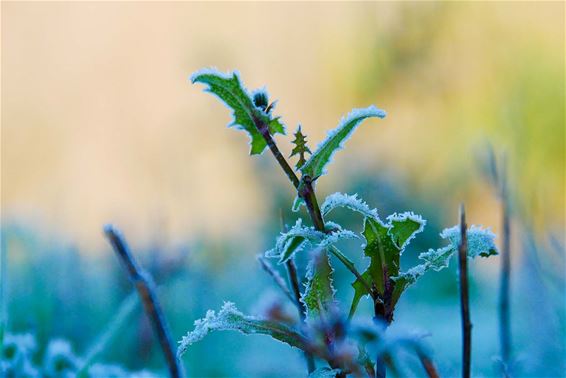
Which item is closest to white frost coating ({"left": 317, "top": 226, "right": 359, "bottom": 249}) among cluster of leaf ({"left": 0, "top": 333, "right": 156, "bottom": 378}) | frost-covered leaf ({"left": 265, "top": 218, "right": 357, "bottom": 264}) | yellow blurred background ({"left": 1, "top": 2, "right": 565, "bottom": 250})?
frost-covered leaf ({"left": 265, "top": 218, "right": 357, "bottom": 264})

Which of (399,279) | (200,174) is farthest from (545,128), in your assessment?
(399,279)

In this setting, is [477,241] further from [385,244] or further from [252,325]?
[252,325]

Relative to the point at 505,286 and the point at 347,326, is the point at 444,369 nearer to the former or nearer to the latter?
the point at 505,286

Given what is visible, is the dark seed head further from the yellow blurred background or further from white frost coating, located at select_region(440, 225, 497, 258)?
the yellow blurred background

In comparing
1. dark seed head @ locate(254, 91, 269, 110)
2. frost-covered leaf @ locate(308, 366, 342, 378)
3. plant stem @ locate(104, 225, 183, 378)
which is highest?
dark seed head @ locate(254, 91, 269, 110)

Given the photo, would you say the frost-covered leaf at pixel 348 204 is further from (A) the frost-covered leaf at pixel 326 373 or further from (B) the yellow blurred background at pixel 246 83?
(B) the yellow blurred background at pixel 246 83

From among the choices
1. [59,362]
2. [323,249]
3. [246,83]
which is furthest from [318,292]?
[246,83]

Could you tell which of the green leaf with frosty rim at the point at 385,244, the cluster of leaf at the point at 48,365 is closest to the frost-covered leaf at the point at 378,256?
the green leaf with frosty rim at the point at 385,244
